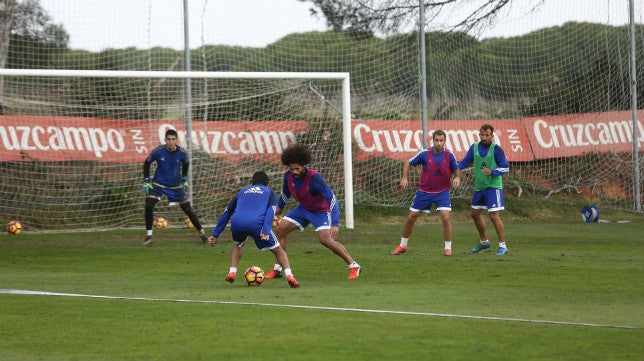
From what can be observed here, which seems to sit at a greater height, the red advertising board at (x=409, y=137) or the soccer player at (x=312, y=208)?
the red advertising board at (x=409, y=137)

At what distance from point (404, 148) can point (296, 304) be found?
16.3 metres

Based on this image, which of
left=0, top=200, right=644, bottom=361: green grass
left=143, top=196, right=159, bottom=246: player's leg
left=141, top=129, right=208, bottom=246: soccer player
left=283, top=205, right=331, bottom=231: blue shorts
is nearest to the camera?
left=0, top=200, right=644, bottom=361: green grass

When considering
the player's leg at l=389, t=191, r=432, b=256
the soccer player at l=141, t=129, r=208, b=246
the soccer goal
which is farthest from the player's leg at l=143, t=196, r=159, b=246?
the player's leg at l=389, t=191, r=432, b=256

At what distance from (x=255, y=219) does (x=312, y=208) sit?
140 cm

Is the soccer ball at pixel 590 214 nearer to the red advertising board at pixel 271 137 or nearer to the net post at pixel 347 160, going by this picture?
the red advertising board at pixel 271 137

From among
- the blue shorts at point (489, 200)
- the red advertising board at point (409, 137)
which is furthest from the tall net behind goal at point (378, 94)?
the blue shorts at point (489, 200)

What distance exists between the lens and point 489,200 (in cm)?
1870

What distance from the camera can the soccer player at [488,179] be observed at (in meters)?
18.5

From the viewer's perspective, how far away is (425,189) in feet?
61.8

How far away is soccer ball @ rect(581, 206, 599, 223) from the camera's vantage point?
26.3 meters

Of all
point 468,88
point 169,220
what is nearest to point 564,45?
point 468,88

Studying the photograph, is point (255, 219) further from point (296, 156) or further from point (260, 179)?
point (296, 156)

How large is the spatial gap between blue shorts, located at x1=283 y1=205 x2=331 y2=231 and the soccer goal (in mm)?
8504

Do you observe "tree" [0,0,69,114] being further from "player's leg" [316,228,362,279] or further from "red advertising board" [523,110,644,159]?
"player's leg" [316,228,362,279]
